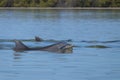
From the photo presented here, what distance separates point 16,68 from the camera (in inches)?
1062

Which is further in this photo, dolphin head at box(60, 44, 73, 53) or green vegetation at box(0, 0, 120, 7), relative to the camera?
green vegetation at box(0, 0, 120, 7)

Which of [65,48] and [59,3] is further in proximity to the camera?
[59,3]

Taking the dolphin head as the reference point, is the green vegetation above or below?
below

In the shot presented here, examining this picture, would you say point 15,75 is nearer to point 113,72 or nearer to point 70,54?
point 113,72

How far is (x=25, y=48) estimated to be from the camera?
1394 inches

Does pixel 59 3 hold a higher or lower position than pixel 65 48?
lower

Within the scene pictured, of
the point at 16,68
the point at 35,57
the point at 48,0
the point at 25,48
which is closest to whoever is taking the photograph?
the point at 16,68

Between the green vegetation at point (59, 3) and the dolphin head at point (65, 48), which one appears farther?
the green vegetation at point (59, 3)

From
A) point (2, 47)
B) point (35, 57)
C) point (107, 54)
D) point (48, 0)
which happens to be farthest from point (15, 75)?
point (48, 0)

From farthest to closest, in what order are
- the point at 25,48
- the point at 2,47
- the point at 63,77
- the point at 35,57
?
1. the point at 2,47
2. the point at 25,48
3. the point at 35,57
4. the point at 63,77

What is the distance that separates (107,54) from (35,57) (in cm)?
390

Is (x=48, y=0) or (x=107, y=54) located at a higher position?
(x=107, y=54)

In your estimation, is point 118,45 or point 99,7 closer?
point 118,45

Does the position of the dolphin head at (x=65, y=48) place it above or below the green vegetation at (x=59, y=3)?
above
